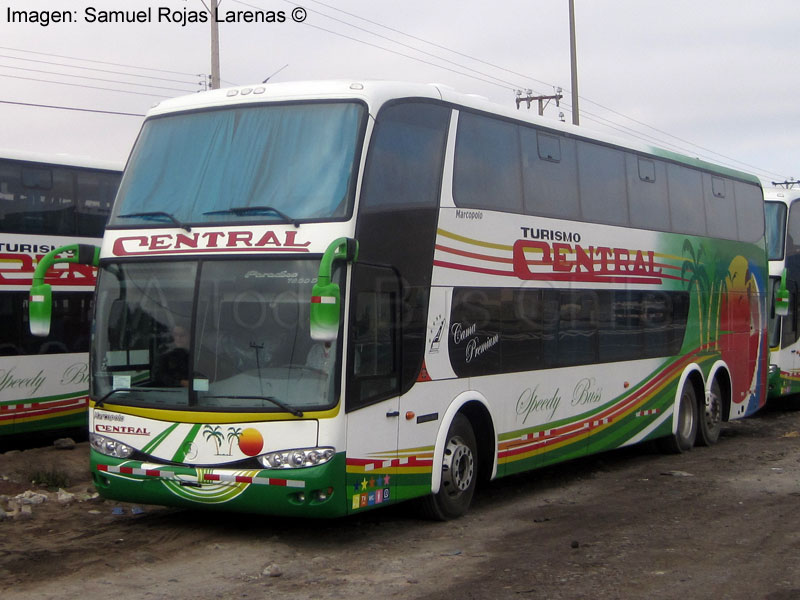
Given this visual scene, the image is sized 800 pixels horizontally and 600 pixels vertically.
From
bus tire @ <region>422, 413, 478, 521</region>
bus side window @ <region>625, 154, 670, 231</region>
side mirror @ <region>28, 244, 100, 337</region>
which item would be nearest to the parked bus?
bus side window @ <region>625, 154, 670, 231</region>

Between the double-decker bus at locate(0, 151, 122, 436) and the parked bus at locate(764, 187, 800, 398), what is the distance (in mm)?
12273

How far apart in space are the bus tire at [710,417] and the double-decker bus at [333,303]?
442 centimetres


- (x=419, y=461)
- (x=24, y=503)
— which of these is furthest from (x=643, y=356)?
(x=24, y=503)

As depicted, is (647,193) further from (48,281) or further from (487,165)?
(48,281)

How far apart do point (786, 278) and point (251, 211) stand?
Answer: 1441 centimetres

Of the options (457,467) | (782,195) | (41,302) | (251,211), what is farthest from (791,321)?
(41,302)

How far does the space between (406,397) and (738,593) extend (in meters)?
3.25

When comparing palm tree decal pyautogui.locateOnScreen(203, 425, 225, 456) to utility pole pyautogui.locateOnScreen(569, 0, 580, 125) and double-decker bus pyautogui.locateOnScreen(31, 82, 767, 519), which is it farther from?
utility pole pyautogui.locateOnScreen(569, 0, 580, 125)

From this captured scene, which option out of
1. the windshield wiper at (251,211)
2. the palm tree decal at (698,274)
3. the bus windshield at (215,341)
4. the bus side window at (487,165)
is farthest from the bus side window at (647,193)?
the bus windshield at (215,341)

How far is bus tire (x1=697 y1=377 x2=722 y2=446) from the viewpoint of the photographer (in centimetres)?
1622

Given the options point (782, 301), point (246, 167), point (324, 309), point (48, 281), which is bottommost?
point (324, 309)

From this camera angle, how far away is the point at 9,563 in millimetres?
8336

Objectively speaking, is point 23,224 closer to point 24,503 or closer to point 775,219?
point 24,503

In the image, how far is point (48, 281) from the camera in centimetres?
1557
